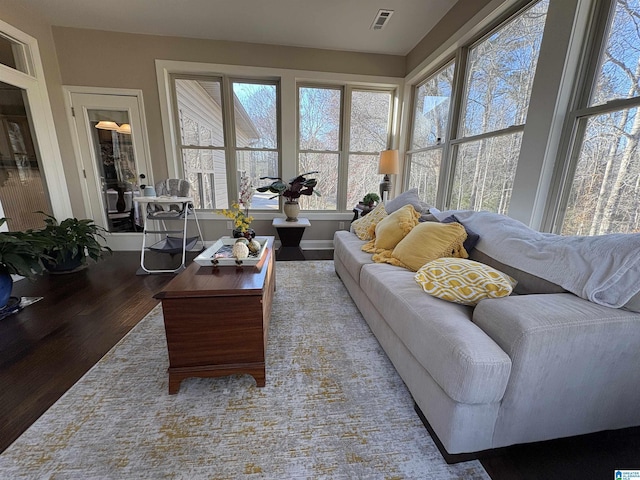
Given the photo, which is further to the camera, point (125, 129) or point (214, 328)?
point (125, 129)

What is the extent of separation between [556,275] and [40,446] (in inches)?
93.0

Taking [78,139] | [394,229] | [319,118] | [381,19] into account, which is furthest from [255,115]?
[394,229]

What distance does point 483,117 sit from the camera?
96.3 inches

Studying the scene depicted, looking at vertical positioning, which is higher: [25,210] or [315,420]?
[25,210]

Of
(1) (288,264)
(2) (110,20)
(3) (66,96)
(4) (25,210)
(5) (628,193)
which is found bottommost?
(1) (288,264)

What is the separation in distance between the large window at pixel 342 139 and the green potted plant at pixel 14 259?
302cm

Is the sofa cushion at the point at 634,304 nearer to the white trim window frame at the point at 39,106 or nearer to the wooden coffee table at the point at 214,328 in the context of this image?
the wooden coffee table at the point at 214,328

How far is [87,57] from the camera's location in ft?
10.7

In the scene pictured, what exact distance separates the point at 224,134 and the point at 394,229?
298 cm

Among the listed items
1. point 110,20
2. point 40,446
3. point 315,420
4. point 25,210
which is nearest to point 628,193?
point 315,420

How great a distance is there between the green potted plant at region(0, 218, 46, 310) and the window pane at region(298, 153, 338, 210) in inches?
118

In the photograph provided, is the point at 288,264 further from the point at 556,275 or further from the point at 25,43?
the point at 25,43

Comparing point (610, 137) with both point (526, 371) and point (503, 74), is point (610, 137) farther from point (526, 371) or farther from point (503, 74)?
point (526, 371)

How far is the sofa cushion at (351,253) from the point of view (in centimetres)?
208
